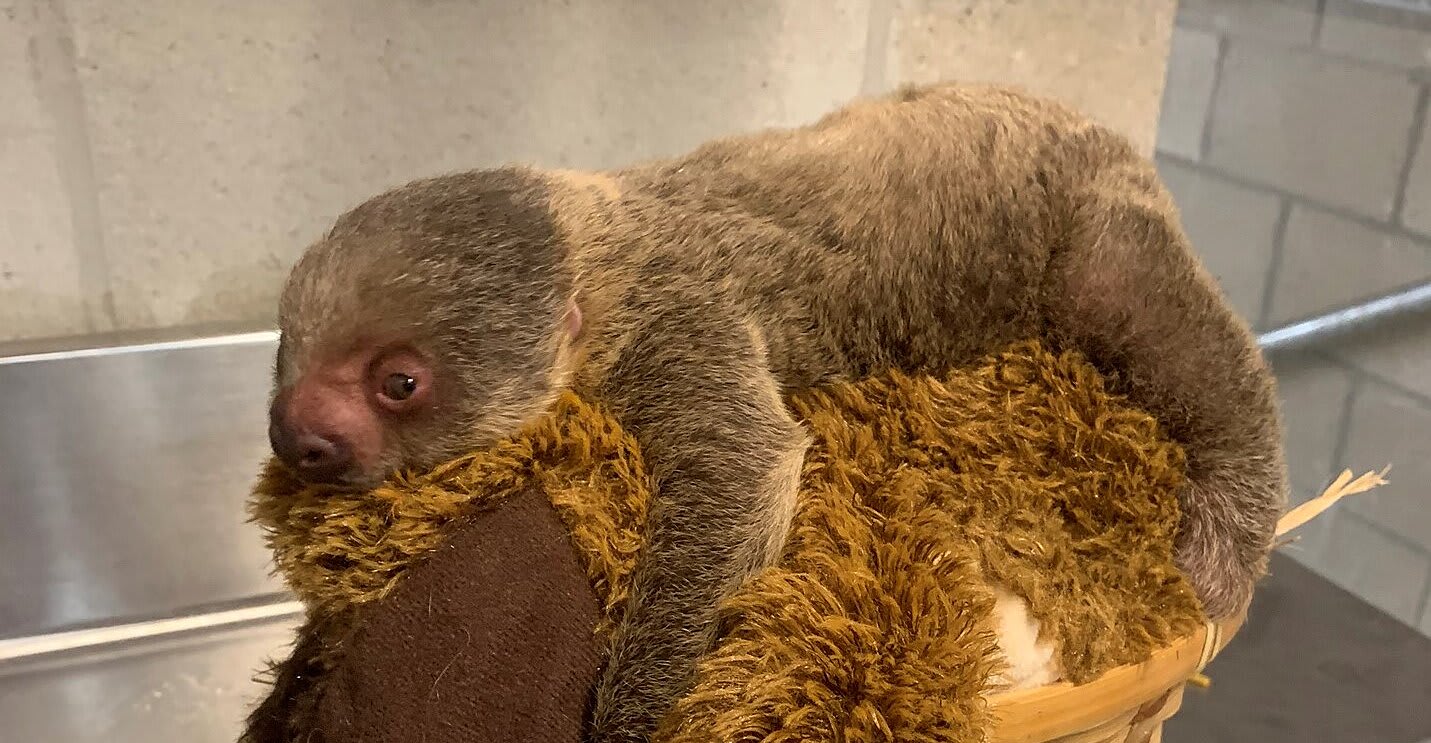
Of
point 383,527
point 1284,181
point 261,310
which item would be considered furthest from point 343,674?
point 1284,181

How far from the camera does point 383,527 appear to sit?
0.43 m

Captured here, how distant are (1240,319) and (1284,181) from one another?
1.01 metres

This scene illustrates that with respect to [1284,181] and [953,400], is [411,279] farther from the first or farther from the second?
[1284,181]

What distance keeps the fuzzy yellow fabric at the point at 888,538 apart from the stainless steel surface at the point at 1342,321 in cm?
95

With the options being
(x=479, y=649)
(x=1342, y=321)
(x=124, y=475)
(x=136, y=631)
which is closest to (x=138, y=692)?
(x=136, y=631)

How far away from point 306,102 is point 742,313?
0.52 m

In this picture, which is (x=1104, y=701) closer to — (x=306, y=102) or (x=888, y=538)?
(x=888, y=538)

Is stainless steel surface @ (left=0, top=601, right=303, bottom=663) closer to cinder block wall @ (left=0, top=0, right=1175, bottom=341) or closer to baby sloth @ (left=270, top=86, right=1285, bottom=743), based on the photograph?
cinder block wall @ (left=0, top=0, right=1175, bottom=341)

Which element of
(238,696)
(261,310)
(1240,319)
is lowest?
(238,696)

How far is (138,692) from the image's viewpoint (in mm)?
901

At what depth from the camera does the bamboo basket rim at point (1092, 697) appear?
1.51 ft

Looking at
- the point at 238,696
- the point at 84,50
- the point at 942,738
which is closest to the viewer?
the point at 942,738

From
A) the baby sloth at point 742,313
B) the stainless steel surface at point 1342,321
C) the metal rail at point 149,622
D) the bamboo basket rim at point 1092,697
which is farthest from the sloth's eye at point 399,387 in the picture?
the stainless steel surface at point 1342,321

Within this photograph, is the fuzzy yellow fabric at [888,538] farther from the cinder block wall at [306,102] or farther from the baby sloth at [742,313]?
the cinder block wall at [306,102]
